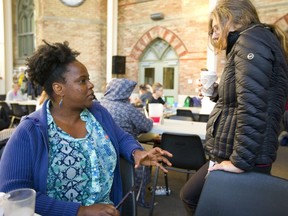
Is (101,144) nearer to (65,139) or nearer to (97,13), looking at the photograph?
(65,139)

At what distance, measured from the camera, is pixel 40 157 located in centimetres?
118

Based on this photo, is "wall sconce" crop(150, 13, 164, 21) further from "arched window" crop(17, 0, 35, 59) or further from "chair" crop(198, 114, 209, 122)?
"chair" crop(198, 114, 209, 122)

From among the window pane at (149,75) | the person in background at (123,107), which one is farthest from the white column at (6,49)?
the person in background at (123,107)

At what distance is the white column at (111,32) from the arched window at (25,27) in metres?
4.47

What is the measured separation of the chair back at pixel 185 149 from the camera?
8.15ft

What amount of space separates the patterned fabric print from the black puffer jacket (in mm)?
638

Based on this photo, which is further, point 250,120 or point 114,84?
point 114,84

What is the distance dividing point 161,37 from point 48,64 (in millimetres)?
8818

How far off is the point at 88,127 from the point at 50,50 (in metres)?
0.44

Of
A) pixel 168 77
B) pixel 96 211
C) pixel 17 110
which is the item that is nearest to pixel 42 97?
pixel 96 211

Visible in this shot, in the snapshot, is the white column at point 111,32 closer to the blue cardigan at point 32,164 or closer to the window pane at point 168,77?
the window pane at point 168,77

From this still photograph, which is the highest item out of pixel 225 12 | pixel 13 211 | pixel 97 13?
pixel 97 13

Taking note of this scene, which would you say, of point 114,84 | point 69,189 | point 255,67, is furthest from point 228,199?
point 114,84

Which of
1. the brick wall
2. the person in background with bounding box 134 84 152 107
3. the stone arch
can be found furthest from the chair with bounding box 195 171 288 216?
the stone arch
